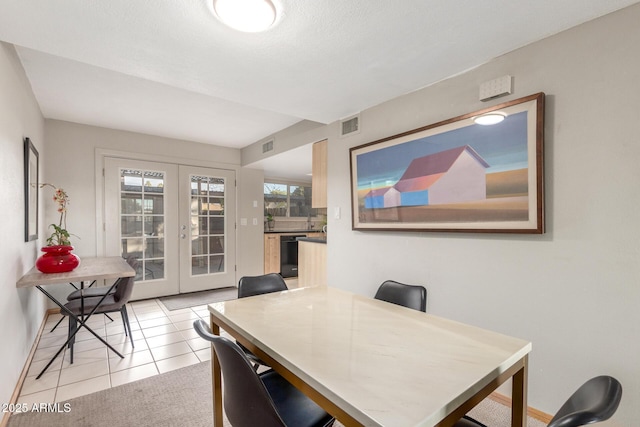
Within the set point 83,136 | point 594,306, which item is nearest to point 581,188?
point 594,306

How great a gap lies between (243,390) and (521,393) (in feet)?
3.37

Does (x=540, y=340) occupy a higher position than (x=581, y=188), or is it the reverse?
(x=581, y=188)

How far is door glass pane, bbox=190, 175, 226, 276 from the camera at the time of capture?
464cm

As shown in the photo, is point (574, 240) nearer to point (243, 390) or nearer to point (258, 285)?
point (243, 390)

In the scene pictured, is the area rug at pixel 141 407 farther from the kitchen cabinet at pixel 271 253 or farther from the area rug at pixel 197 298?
the kitchen cabinet at pixel 271 253

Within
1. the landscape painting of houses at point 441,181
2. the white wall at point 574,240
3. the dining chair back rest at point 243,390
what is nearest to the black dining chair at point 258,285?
the dining chair back rest at point 243,390

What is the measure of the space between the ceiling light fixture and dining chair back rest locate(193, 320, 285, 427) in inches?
75.7

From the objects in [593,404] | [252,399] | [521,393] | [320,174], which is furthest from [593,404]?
[320,174]

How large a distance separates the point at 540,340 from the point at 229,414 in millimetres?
1733

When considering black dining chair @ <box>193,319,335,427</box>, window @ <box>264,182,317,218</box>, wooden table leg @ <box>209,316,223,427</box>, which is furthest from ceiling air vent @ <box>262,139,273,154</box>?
black dining chair @ <box>193,319,335,427</box>

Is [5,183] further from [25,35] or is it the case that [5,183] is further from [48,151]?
[48,151]

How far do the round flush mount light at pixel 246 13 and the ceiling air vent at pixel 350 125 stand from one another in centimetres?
144

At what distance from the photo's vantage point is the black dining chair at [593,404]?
0.71m

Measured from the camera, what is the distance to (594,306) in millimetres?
1567
